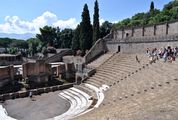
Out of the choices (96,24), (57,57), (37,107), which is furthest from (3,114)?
(96,24)

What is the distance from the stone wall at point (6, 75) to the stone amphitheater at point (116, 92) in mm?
4585

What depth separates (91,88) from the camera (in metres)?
23.8

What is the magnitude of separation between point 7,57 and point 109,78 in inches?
1034

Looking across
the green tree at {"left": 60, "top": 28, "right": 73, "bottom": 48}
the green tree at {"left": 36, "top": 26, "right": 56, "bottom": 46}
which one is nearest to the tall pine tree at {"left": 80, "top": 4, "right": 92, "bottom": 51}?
the green tree at {"left": 60, "top": 28, "right": 73, "bottom": 48}

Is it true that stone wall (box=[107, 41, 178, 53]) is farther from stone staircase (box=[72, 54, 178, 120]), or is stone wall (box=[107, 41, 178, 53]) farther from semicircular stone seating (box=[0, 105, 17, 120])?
semicircular stone seating (box=[0, 105, 17, 120])

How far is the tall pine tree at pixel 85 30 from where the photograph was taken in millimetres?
40188

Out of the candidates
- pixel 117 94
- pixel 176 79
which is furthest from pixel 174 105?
pixel 117 94

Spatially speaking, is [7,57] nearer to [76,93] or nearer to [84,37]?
[84,37]

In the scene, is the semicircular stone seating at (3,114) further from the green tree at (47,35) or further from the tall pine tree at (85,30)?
the green tree at (47,35)

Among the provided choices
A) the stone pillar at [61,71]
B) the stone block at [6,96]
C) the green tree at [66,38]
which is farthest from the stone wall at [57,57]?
the green tree at [66,38]

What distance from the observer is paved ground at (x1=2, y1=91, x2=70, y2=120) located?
1853 centimetres

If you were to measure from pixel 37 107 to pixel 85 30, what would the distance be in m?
21.7

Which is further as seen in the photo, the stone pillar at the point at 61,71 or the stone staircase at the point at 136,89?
the stone pillar at the point at 61,71

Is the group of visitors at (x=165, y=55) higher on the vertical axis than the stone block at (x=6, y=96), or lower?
higher
